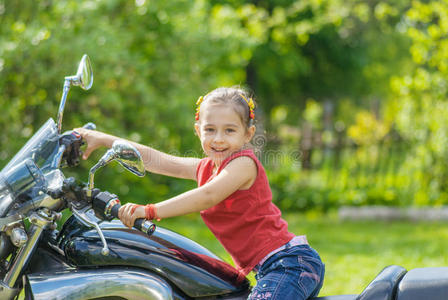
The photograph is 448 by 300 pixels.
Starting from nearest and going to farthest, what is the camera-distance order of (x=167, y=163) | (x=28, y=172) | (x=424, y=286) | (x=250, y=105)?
(x=424, y=286), (x=28, y=172), (x=250, y=105), (x=167, y=163)

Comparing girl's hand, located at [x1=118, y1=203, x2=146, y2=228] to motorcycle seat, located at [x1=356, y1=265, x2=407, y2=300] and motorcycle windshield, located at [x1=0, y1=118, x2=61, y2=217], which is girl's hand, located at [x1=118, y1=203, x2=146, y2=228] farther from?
motorcycle seat, located at [x1=356, y1=265, x2=407, y2=300]

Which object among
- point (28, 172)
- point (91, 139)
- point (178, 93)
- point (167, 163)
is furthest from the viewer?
point (178, 93)

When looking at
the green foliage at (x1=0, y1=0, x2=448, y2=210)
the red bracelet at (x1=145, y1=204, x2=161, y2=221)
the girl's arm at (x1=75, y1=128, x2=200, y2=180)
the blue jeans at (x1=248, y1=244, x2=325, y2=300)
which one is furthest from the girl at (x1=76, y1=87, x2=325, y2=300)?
the green foliage at (x1=0, y1=0, x2=448, y2=210)

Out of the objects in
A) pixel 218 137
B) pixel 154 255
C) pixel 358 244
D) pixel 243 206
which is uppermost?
pixel 218 137

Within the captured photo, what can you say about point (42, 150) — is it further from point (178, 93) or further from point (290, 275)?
point (178, 93)

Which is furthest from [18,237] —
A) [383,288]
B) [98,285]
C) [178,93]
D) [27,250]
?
[178,93]

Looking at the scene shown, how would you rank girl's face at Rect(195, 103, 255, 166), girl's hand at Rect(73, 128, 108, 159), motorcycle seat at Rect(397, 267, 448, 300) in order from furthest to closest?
girl's hand at Rect(73, 128, 108, 159) < girl's face at Rect(195, 103, 255, 166) < motorcycle seat at Rect(397, 267, 448, 300)

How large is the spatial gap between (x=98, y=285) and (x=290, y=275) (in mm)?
657

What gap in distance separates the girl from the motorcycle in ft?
0.46

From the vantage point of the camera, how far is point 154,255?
1.78 m

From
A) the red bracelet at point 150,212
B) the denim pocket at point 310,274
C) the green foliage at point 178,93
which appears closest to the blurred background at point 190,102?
the green foliage at point 178,93

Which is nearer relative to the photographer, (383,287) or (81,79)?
(383,287)

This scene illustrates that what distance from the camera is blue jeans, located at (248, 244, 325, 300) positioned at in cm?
183

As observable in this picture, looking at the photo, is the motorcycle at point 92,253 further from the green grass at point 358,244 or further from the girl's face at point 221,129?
the green grass at point 358,244
